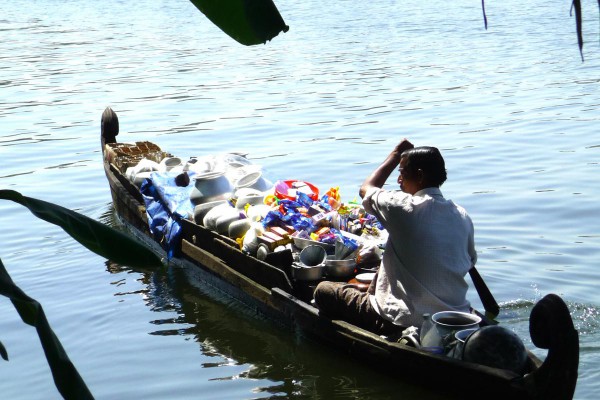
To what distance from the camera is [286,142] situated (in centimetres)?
1215

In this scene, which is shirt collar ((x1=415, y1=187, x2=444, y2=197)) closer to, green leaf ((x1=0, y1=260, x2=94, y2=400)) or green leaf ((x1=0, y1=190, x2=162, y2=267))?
green leaf ((x1=0, y1=190, x2=162, y2=267))

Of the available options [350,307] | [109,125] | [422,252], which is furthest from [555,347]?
[109,125]

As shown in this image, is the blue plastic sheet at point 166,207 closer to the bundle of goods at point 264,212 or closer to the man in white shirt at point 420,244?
the bundle of goods at point 264,212

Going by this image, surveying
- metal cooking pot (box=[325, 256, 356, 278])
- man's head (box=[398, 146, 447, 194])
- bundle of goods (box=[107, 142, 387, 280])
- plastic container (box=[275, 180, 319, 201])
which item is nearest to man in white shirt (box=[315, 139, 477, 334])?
man's head (box=[398, 146, 447, 194])

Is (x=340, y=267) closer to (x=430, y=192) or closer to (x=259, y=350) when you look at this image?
(x=259, y=350)

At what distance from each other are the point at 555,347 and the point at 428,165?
120 centimetres

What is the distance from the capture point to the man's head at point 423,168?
4637 millimetres

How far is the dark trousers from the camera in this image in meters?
5.00

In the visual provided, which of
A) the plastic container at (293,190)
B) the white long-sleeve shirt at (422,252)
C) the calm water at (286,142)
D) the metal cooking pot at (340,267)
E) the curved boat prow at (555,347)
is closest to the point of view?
the curved boat prow at (555,347)

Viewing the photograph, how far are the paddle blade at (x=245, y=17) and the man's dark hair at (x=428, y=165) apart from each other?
3553 mm

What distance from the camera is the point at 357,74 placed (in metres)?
16.9

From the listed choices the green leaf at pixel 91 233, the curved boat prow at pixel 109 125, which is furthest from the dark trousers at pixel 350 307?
the curved boat prow at pixel 109 125

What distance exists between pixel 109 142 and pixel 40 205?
8738 millimetres

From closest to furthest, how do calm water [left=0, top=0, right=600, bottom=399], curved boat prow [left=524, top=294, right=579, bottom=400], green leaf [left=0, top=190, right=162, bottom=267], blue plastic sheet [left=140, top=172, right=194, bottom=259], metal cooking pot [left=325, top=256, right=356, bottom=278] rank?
green leaf [left=0, top=190, right=162, bottom=267]
curved boat prow [left=524, top=294, right=579, bottom=400]
metal cooking pot [left=325, top=256, right=356, bottom=278]
calm water [left=0, top=0, right=600, bottom=399]
blue plastic sheet [left=140, top=172, right=194, bottom=259]
